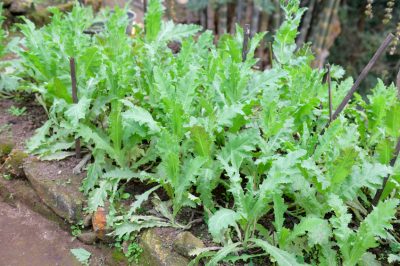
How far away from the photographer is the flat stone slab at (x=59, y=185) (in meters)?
2.68

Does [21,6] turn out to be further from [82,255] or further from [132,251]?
[132,251]

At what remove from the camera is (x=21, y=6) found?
17.1 feet

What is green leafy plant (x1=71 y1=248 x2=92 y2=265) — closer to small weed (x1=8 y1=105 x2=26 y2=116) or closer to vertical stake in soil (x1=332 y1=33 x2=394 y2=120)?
small weed (x1=8 y1=105 x2=26 y2=116)

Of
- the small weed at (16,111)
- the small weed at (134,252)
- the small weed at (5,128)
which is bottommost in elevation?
the small weed at (134,252)

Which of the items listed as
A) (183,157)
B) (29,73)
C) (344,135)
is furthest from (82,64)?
(344,135)

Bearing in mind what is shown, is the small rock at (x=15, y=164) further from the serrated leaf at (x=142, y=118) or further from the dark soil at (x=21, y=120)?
the serrated leaf at (x=142, y=118)

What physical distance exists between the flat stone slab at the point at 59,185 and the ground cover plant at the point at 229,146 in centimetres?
8

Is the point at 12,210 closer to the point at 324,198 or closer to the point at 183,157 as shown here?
the point at 183,157

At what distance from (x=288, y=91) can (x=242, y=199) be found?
997 mm

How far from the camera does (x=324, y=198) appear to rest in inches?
90.4

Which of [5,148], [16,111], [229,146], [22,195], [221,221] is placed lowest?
[22,195]

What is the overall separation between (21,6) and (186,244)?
4203mm

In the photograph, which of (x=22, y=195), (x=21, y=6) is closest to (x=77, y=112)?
(x=22, y=195)

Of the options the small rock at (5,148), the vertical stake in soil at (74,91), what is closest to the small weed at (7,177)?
the small rock at (5,148)
